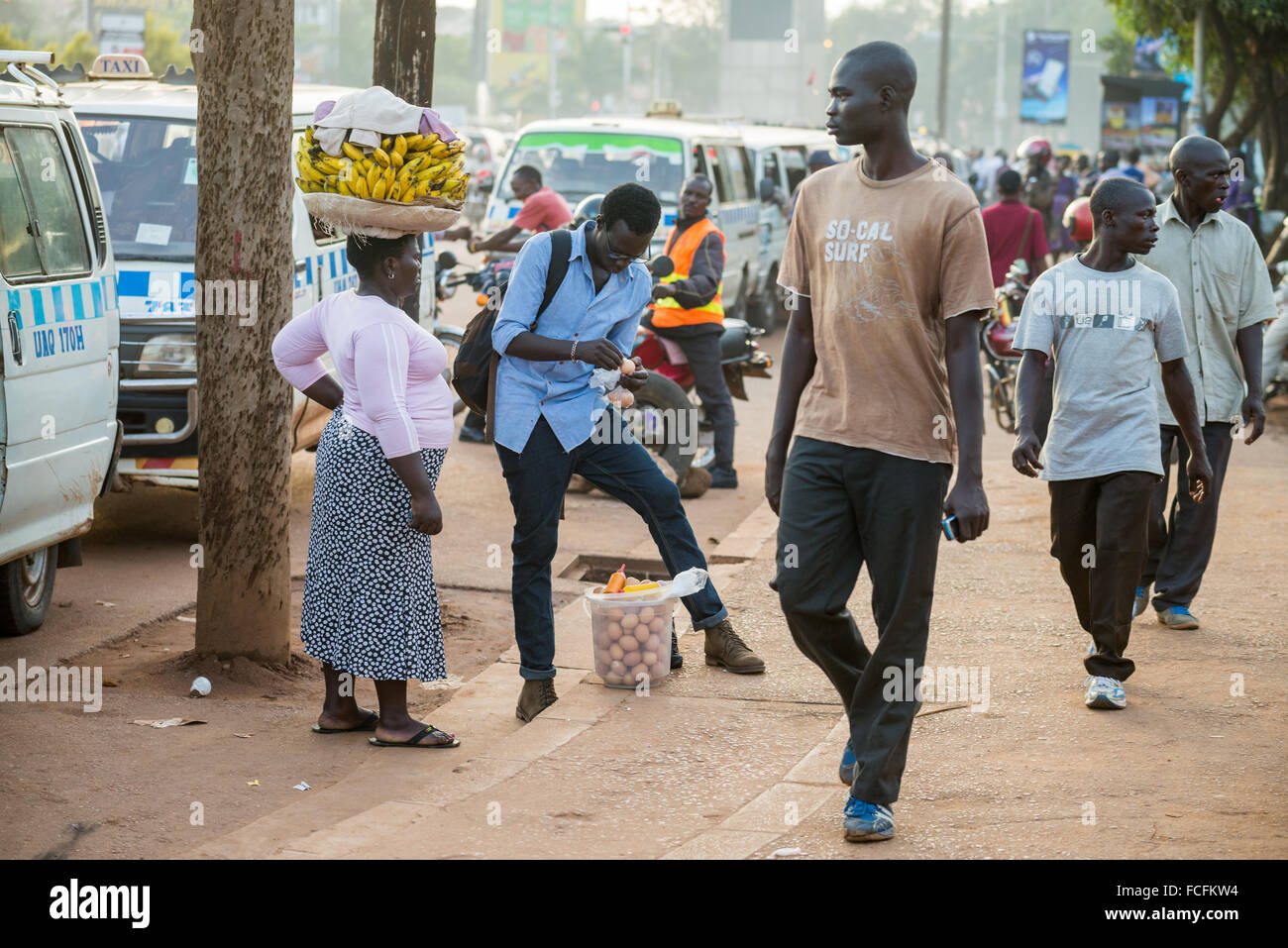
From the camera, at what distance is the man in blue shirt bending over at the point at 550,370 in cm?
548

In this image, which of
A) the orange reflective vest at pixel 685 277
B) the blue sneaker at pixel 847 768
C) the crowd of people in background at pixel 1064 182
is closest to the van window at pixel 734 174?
the crowd of people in background at pixel 1064 182

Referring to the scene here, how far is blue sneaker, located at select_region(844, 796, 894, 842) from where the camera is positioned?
13.7 feet

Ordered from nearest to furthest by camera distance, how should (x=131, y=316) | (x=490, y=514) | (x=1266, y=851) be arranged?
(x=1266, y=851) → (x=131, y=316) → (x=490, y=514)

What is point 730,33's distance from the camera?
252ft

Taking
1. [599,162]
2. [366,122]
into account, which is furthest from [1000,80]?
[366,122]

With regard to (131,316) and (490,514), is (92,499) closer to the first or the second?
(131,316)

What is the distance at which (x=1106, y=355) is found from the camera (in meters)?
5.65

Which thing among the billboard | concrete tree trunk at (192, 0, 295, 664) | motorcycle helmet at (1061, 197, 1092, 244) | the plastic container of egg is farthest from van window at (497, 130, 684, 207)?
the billboard

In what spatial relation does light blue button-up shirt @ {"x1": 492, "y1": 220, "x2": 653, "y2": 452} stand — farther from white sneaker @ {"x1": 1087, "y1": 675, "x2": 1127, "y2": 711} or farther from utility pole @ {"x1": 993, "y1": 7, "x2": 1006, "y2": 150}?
utility pole @ {"x1": 993, "y1": 7, "x2": 1006, "y2": 150}

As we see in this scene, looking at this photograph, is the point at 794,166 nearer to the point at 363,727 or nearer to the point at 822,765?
the point at 363,727

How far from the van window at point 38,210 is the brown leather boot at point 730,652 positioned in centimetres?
298

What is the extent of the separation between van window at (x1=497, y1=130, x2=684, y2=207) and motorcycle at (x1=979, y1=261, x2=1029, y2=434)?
135 inches
